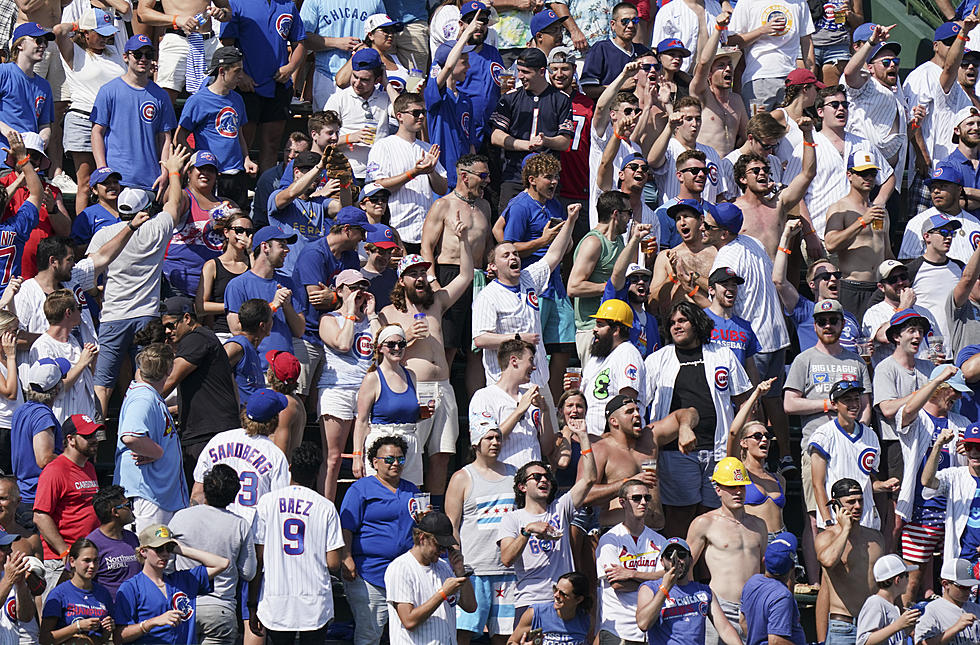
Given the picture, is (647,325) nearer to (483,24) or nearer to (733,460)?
(733,460)

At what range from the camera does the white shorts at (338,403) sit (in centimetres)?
1230

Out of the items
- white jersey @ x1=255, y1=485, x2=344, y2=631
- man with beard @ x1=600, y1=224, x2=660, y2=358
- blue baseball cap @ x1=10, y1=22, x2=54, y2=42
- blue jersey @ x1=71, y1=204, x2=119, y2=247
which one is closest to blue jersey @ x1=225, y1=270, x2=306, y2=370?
blue jersey @ x1=71, y1=204, x2=119, y2=247

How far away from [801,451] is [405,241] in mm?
3721

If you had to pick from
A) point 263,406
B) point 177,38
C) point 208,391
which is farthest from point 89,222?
point 263,406

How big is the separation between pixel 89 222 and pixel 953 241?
24.3 feet

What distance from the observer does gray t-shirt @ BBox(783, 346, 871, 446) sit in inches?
505

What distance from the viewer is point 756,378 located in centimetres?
1297

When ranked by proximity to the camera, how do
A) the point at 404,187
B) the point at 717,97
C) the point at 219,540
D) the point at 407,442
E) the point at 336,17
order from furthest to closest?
the point at 336,17 < the point at 717,97 < the point at 404,187 < the point at 407,442 < the point at 219,540

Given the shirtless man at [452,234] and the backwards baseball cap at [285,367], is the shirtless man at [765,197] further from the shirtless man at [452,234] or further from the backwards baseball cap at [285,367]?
the backwards baseball cap at [285,367]

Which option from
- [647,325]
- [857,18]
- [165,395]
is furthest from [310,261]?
[857,18]

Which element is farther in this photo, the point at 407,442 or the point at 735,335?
the point at 735,335

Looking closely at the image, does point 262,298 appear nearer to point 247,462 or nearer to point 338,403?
point 338,403

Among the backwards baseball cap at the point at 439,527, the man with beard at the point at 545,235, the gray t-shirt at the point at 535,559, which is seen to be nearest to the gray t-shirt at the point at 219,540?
the backwards baseball cap at the point at 439,527

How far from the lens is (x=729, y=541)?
38.4 ft
